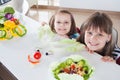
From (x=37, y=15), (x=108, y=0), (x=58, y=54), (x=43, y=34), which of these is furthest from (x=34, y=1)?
(x=58, y=54)

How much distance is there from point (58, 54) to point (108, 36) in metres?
0.33

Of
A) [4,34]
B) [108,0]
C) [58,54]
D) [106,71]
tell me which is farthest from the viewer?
[108,0]

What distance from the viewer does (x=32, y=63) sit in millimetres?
1157

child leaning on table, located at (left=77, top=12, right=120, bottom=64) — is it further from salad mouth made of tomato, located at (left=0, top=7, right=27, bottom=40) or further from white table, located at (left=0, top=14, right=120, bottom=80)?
salad mouth made of tomato, located at (left=0, top=7, right=27, bottom=40)

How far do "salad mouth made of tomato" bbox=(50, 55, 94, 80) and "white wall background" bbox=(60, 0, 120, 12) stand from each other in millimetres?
2333

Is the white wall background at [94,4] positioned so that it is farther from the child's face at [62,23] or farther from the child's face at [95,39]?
the child's face at [95,39]

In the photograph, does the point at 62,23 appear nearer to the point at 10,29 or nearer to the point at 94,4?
the point at 10,29

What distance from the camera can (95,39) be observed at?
51.3 inches

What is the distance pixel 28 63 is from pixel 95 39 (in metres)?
0.41

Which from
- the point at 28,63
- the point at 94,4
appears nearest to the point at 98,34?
the point at 28,63

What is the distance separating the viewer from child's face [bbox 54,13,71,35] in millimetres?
1512

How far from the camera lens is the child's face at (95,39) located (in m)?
1.31

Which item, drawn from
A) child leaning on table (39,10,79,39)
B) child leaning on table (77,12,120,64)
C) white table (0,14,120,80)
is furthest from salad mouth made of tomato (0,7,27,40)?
child leaning on table (77,12,120,64)

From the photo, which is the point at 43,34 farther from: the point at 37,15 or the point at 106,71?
the point at 37,15
